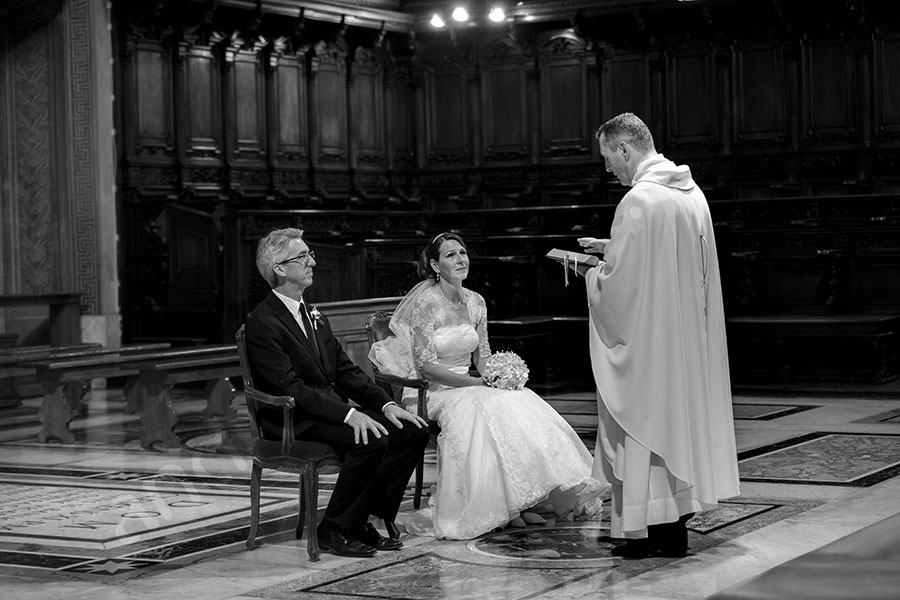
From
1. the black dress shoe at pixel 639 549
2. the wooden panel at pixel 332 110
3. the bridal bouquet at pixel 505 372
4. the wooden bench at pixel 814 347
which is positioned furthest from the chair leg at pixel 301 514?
the wooden panel at pixel 332 110

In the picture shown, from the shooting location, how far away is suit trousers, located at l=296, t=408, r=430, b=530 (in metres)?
5.12

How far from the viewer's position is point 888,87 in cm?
1372

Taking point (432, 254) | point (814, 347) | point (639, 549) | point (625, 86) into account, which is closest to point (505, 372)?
point (432, 254)

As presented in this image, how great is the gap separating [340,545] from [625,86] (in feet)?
34.8

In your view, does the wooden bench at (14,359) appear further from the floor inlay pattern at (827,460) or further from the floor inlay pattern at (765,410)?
the floor inlay pattern at (827,460)

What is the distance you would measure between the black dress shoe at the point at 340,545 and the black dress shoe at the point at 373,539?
0.08 ft

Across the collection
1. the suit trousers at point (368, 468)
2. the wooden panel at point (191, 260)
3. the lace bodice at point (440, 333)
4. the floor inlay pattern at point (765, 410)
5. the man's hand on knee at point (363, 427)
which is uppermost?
the wooden panel at point (191, 260)

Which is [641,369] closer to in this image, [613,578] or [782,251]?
[613,578]

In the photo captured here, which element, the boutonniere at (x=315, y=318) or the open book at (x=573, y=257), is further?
the boutonniere at (x=315, y=318)

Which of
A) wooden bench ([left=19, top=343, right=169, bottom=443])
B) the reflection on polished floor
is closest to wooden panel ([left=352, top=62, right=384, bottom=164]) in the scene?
wooden bench ([left=19, top=343, right=169, bottom=443])

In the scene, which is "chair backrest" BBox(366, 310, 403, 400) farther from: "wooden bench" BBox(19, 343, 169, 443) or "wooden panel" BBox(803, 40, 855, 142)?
"wooden panel" BBox(803, 40, 855, 142)

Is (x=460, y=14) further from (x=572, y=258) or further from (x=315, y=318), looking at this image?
(x=572, y=258)

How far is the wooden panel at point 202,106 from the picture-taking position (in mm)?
13789

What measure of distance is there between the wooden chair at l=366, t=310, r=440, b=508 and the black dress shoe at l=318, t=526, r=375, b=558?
0.59 metres
